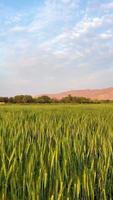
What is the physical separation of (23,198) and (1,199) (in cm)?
11

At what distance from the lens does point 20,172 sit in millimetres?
2051

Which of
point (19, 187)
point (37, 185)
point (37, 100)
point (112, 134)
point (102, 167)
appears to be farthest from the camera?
point (37, 100)

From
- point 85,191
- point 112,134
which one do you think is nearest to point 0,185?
point 85,191

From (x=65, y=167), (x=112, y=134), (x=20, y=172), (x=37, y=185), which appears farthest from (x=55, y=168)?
(x=112, y=134)

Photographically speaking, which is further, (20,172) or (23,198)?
(20,172)

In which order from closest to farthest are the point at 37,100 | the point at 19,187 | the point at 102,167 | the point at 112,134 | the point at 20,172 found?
the point at 19,187
the point at 20,172
the point at 102,167
the point at 112,134
the point at 37,100

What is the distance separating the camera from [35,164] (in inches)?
84.2

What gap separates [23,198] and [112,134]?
5.63 ft

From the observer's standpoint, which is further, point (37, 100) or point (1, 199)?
point (37, 100)

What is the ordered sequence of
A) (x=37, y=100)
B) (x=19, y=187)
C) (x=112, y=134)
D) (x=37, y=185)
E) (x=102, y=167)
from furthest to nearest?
(x=37, y=100) < (x=112, y=134) < (x=102, y=167) < (x=19, y=187) < (x=37, y=185)

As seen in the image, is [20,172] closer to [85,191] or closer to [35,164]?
[35,164]

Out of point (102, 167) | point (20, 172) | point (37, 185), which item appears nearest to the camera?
point (37, 185)

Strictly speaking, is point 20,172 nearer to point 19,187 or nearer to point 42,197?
point 19,187

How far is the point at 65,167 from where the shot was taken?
2057 millimetres
